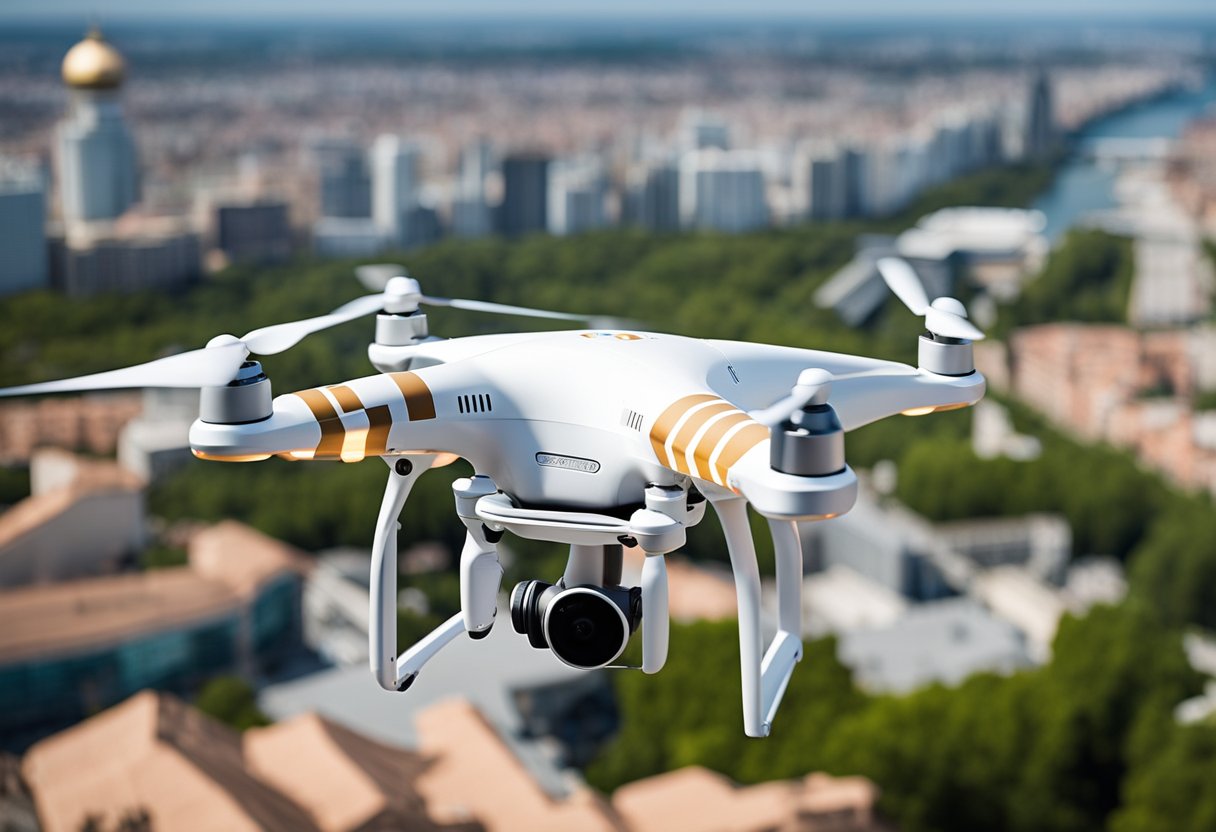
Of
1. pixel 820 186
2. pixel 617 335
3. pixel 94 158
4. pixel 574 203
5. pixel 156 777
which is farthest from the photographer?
pixel 820 186

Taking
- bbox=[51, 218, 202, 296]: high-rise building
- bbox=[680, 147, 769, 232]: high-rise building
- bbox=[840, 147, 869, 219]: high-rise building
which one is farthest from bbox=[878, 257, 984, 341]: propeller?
bbox=[840, 147, 869, 219]: high-rise building

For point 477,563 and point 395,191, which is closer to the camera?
point 477,563

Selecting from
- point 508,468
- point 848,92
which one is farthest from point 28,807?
point 848,92

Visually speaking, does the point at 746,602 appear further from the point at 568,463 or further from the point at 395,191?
the point at 395,191

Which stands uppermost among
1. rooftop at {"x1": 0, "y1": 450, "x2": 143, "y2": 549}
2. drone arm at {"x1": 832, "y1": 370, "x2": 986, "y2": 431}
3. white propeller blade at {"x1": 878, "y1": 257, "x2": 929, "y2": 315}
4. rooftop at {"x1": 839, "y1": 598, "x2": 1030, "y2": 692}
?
white propeller blade at {"x1": 878, "y1": 257, "x2": 929, "y2": 315}

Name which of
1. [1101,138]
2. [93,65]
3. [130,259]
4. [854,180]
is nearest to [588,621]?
[93,65]

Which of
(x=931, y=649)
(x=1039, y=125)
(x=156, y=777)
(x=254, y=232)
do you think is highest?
(x=1039, y=125)

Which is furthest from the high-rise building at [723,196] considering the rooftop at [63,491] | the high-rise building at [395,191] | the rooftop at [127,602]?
the rooftop at [127,602]

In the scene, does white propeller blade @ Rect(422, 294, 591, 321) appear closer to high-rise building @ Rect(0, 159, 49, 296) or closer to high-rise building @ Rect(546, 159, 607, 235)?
high-rise building @ Rect(0, 159, 49, 296)
